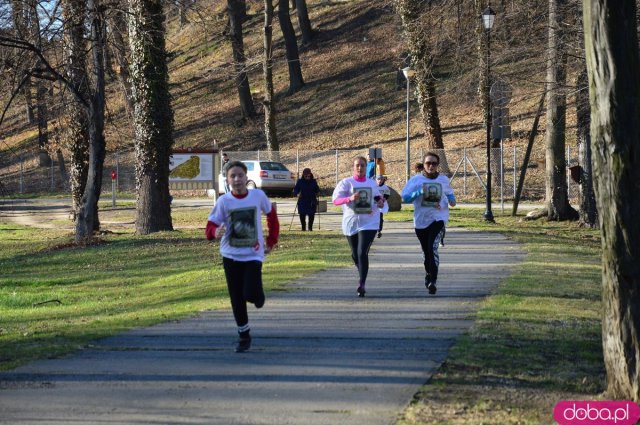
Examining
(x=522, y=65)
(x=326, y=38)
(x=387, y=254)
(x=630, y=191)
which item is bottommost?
(x=387, y=254)

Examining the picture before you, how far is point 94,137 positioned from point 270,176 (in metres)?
19.1

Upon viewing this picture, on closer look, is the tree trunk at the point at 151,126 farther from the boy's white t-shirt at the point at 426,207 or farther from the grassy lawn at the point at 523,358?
the boy's white t-shirt at the point at 426,207

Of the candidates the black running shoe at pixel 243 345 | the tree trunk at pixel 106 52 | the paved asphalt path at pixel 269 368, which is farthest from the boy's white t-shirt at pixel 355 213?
the tree trunk at pixel 106 52

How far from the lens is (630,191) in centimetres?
744

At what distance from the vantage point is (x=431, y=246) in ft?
44.7

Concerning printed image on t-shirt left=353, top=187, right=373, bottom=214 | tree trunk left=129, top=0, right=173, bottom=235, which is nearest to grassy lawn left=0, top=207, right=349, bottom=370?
tree trunk left=129, top=0, right=173, bottom=235

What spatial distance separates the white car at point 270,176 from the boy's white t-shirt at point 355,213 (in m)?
30.1

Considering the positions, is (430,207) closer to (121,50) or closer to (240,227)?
(240,227)

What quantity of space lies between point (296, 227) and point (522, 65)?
7.19 m

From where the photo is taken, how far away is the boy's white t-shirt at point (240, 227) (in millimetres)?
9703

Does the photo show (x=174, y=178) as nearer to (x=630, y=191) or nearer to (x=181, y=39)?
(x=630, y=191)

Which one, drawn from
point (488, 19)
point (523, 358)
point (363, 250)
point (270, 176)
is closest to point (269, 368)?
point (523, 358)

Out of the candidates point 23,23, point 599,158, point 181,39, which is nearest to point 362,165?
point 599,158

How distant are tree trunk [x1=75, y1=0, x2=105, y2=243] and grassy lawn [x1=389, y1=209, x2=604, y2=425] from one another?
40.7ft
